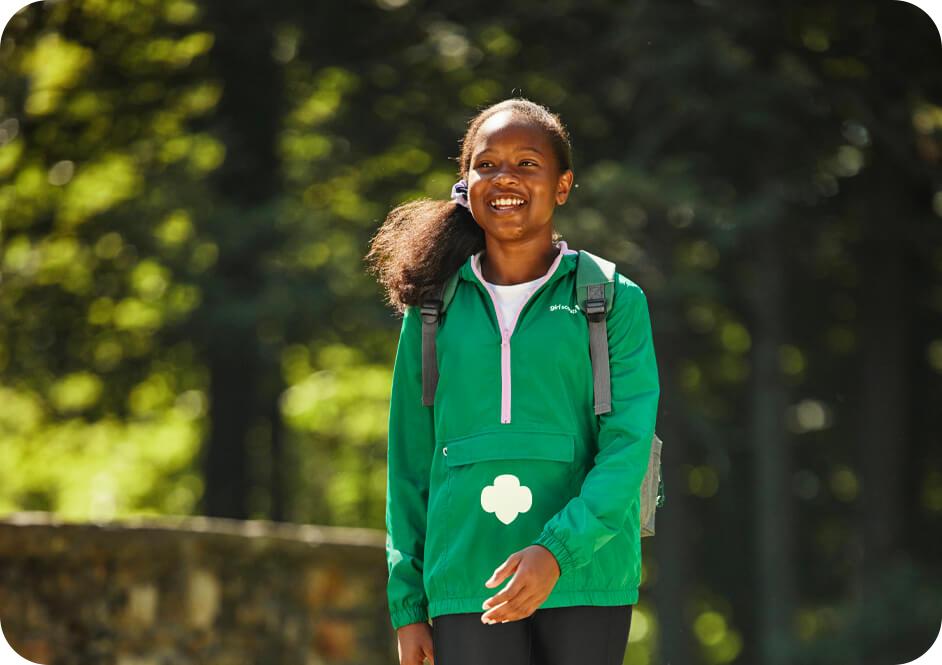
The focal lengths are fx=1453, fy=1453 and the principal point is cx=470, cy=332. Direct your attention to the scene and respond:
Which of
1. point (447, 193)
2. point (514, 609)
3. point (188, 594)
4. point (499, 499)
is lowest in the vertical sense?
point (188, 594)

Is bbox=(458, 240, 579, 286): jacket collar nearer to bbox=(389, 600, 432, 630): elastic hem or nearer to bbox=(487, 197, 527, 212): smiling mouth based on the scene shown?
bbox=(487, 197, 527, 212): smiling mouth

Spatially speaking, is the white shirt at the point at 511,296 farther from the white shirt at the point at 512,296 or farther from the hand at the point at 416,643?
the hand at the point at 416,643

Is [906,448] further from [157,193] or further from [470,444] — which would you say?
[470,444]

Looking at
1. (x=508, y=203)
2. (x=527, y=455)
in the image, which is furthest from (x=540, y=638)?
(x=508, y=203)

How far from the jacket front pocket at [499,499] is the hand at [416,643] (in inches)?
5.8

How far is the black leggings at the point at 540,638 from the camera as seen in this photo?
2523 mm

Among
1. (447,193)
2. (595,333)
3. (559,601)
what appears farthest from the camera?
(447,193)

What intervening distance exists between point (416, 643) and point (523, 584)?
1.28ft

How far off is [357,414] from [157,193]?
13.3 ft

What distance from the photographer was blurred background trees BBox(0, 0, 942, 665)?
11.8 metres

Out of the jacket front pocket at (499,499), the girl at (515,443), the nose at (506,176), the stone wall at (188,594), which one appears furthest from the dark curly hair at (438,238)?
the stone wall at (188,594)

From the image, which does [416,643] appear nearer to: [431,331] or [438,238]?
[431,331]

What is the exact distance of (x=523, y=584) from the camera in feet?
7.76

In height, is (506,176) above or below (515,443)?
above
